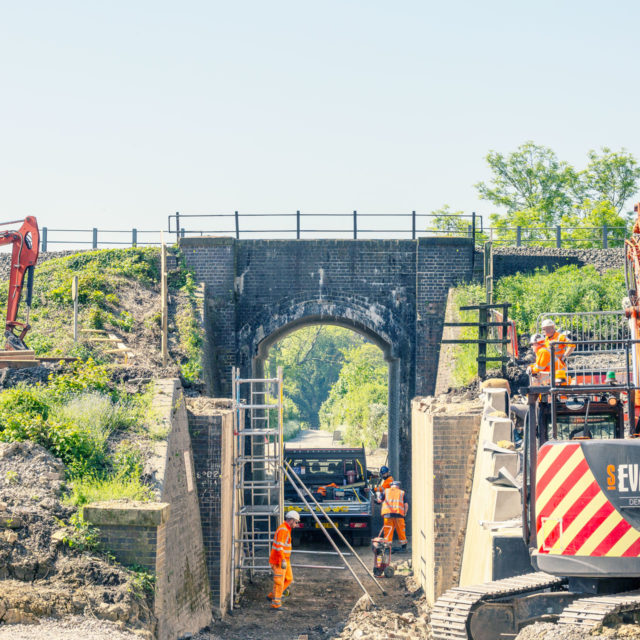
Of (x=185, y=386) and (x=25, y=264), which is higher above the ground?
(x=25, y=264)

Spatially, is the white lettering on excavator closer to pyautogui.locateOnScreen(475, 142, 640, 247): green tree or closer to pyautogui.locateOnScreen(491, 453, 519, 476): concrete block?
pyautogui.locateOnScreen(491, 453, 519, 476): concrete block

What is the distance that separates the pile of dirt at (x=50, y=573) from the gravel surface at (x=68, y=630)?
12cm

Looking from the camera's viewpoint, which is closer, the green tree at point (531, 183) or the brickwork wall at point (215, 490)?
the brickwork wall at point (215, 490)

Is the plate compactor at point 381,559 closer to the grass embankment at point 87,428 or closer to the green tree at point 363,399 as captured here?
the grass embankment at point 87,428

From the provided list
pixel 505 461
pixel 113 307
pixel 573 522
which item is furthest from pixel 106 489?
pixel 113 307

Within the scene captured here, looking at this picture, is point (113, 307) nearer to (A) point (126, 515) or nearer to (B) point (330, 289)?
(B) point (330, 289)

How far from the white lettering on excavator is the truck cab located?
12.9m

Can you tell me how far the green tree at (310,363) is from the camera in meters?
71.9

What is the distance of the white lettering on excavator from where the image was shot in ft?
25.0

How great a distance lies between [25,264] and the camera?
19.9 meters

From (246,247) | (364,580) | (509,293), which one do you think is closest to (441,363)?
(509,293)

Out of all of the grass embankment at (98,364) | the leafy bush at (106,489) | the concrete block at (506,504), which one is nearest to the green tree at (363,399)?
the grass embankment at (98,364)

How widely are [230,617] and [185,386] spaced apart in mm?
6498

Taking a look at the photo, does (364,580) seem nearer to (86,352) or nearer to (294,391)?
(86,352)
